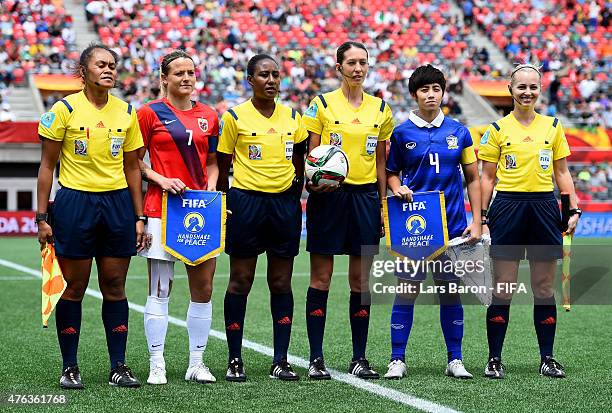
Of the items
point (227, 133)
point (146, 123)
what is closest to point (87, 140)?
point (146, 123)

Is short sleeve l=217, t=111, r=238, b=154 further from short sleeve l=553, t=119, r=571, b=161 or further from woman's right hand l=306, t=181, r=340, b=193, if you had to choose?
short sleeve l=553, t=119, r=571, b=161

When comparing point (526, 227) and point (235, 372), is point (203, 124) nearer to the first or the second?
point (235, 372)

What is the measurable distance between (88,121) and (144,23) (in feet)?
81.8

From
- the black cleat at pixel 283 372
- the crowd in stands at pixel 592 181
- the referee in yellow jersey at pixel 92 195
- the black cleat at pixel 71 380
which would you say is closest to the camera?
the referee in yellow jersey at pixel 92 195

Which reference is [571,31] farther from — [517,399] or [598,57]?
[517,399]

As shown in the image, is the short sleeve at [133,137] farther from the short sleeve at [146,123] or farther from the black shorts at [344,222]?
the black shorts at [344,222]

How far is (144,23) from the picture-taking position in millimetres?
30453

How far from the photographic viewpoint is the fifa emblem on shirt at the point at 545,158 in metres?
6.86

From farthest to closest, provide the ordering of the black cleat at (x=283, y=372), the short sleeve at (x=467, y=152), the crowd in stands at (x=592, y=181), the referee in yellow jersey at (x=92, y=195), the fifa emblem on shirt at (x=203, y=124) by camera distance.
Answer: the crowd in stands at (x=592, y=181)
the short sleeve at (x=467, y=152)
the black cleat at (x=283, y=372)
the fifa emblem on shirt at (x=203, y=124)
the referee in yellow jersey at (x=92, y=195)

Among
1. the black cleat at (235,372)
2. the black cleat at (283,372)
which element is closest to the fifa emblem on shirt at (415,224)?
the black cleat at (283,372)

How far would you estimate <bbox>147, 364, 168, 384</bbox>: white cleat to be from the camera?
6520 millimetres

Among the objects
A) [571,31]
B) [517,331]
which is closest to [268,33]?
[571,31]

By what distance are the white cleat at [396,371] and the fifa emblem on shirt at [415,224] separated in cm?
87

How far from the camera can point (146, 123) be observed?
6.52m
